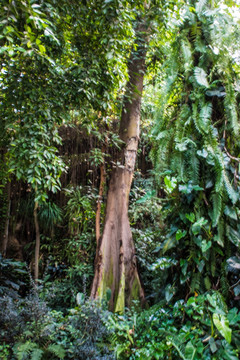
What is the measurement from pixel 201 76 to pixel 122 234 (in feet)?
7.06

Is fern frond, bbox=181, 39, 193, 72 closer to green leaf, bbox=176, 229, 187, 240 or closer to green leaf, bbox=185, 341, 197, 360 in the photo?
green leaf, bbox=176, 229, 187, 240

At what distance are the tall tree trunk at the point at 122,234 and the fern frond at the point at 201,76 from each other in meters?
1.31

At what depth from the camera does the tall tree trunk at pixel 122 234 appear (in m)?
3.00

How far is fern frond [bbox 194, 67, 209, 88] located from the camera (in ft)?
5.78

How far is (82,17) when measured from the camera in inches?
104

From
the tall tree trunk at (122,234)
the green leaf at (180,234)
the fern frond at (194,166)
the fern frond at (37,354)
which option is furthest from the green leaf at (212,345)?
the tall tree trunk at (122,234)

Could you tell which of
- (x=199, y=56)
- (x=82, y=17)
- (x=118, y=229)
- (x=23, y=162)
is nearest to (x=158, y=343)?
(x=118, y=229)

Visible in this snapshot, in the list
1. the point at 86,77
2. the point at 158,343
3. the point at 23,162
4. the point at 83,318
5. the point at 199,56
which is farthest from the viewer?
the point at 86,77

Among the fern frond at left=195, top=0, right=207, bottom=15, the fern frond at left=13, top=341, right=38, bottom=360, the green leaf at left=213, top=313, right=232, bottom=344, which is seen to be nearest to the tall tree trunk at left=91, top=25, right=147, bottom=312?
the fern frond at left=13, top=341, right=38, bottom=360

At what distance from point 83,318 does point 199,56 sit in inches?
94.9

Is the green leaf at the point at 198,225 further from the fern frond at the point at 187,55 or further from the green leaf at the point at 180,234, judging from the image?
the fern frond at the point at 187,55

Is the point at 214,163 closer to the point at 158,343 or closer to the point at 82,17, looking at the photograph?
the point at 158,343

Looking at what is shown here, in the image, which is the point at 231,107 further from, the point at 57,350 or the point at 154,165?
the point at 57,350

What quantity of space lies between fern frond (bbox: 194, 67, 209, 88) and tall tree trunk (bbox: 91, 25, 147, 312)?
4.30 feet
